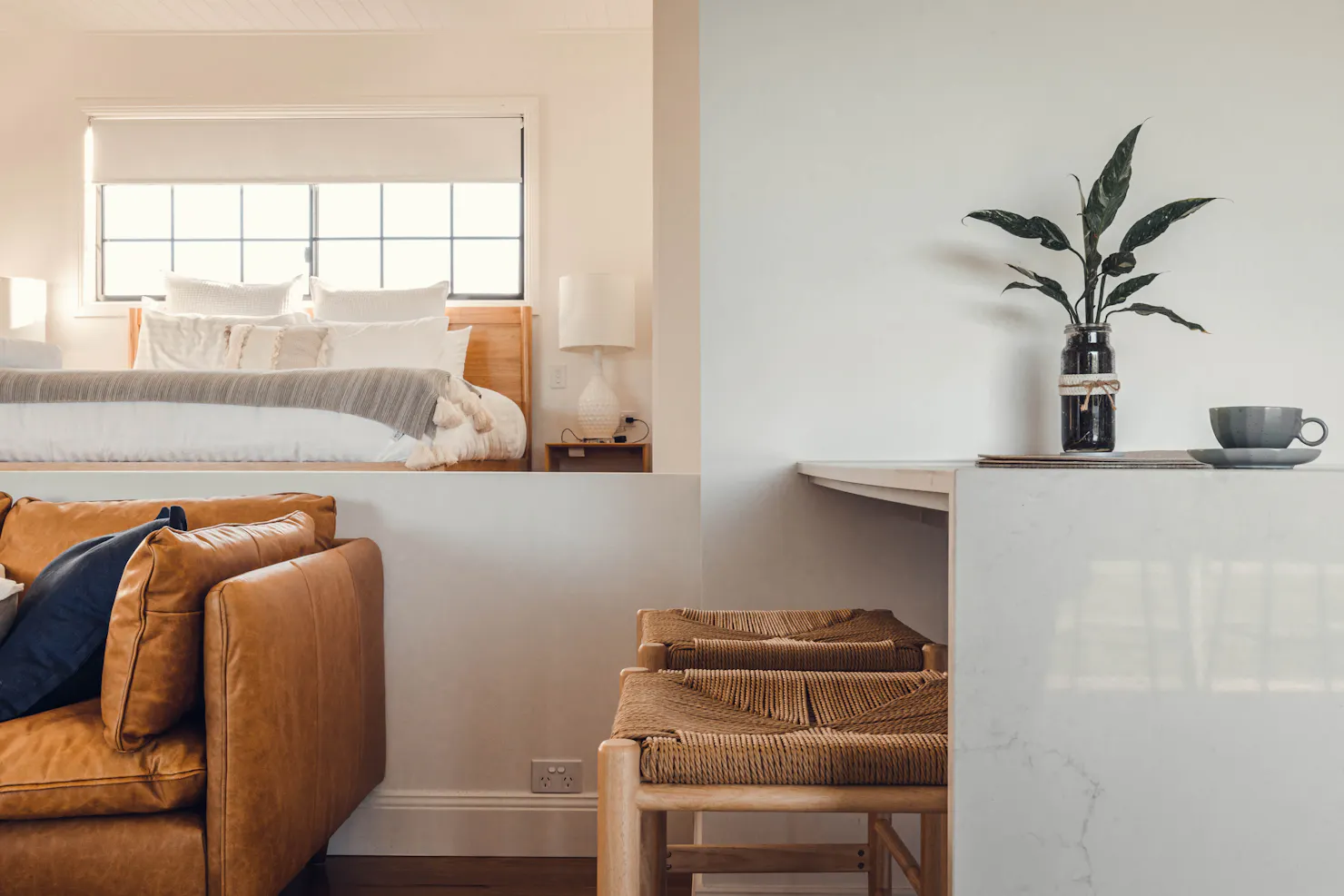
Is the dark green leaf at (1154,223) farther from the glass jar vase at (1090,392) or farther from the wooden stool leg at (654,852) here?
the wooden stool leg at (654,852)

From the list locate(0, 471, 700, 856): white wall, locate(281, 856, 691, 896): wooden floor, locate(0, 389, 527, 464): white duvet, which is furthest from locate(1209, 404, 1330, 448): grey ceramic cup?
locate(0, 389, 527, 464): white duvet

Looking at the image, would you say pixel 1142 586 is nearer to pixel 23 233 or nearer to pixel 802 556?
pixel 802 556

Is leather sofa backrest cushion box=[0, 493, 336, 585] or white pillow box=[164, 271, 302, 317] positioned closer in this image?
leather sofa backrest cushion box=[0, 493, 336, 585]

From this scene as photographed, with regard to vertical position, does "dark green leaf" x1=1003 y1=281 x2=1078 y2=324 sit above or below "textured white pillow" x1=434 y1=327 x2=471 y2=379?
below

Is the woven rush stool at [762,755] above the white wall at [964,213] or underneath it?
underneath

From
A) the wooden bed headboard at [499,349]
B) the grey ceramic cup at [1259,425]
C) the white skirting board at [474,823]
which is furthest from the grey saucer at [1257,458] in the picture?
the wooden bed headboard at [499,349]

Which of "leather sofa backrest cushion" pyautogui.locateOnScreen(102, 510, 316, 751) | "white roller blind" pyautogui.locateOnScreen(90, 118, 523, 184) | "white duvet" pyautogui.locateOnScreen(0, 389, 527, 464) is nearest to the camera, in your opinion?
"leather sofa backrest cushion" pyautogui.locateOnScreen(102, 510, 316, 751)

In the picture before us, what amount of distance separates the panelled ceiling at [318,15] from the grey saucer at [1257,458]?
12.6 ft

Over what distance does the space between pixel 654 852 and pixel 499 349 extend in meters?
3.26

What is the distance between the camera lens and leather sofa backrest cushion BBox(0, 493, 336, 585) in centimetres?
196

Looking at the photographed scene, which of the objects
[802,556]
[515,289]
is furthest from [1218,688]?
[515,289]

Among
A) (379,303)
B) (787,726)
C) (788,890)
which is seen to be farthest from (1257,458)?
(379,303)

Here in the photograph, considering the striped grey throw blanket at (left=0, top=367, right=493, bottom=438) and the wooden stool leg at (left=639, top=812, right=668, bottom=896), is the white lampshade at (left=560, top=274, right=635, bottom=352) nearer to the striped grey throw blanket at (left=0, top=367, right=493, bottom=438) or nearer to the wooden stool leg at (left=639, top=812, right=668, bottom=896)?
the striped grey throw blanket at (left=0, top=367, right=493, bottom=438)

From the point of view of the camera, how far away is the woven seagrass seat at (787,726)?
93 centimetres
